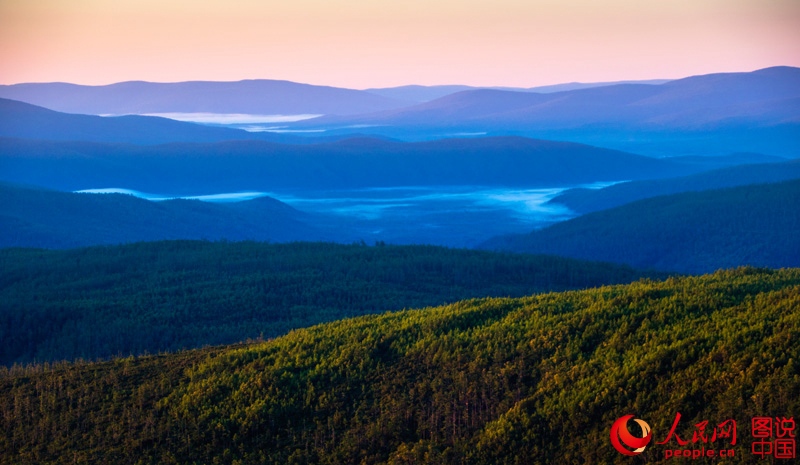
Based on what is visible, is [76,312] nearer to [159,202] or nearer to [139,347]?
[139,347]

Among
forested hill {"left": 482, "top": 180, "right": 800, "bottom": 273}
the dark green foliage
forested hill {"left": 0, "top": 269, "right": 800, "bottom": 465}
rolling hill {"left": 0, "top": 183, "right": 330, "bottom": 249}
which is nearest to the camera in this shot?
forested hill {"left": 0, "top": 269, "right": 800, "bottom": 465}

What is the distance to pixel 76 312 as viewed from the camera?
1774 inches

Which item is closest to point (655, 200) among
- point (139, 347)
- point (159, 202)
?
point (159, 202)

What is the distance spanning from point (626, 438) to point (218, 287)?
3963cm

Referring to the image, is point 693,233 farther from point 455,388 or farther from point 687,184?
point 455,388

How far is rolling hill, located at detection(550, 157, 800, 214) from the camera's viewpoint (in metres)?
153

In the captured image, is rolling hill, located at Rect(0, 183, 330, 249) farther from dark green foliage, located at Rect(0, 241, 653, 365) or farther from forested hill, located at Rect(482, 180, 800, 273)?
dark green foliage, located at Rect(0, 241, 653, 365)

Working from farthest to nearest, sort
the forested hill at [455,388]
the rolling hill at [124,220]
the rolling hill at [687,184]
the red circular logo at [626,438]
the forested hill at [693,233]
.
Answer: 1. the rolling hill at [687,184]
2. the rolling hill at [124,220]
3. the forested hill at [693,233]
4. the forested hill at [455,388]
5. the red circular logo at [626,438]

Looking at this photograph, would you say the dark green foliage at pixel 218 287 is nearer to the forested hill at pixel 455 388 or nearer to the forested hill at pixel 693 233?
the forested hill at pixel 455 388

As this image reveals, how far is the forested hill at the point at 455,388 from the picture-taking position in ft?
53.2

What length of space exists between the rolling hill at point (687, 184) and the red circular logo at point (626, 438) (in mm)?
139885

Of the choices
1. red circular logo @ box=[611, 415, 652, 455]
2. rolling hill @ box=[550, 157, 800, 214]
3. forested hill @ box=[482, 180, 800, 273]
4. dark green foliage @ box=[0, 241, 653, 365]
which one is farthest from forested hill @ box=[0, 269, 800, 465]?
rolling hill @ box=[550, 157, 800, 214]

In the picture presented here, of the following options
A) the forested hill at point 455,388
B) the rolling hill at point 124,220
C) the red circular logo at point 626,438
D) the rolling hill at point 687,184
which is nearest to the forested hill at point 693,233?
the rolling hill at point 687,184

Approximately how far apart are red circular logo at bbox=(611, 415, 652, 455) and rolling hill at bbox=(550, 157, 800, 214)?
140 m
